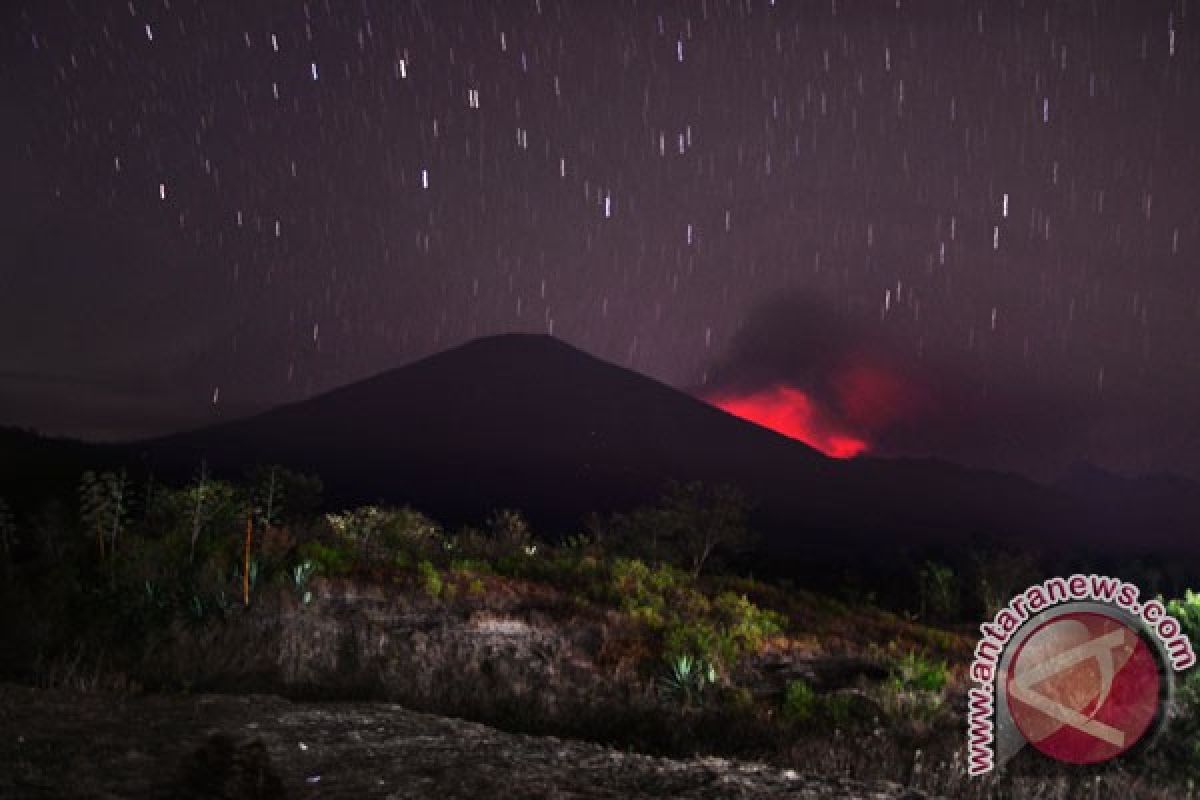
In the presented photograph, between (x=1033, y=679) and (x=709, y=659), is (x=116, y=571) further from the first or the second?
(x=1033, y=679)

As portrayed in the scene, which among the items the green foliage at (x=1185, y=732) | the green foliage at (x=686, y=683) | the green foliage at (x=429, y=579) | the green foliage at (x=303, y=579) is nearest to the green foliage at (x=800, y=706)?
the green foliage at (x=686, y=683)

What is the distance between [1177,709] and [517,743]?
23.0ft

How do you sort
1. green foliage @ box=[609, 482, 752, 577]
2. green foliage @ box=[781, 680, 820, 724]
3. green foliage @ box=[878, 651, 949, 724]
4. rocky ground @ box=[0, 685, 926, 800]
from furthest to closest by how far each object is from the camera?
green foliage @ box=[609, 482, 752, 577] → green foliage @ box=[878, 651, 949, 724] → green foliage @ box=[781, 680, 820, 724] → rocky ground @ box=[0, 685, 926, 800]

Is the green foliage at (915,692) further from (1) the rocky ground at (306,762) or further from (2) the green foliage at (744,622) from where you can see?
(1) the rocky ground at (306,762)

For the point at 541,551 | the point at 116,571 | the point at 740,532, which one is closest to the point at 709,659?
the point at 116,571

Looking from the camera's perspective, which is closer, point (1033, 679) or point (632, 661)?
point (1033, 679)

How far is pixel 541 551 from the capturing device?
26844 millimetres

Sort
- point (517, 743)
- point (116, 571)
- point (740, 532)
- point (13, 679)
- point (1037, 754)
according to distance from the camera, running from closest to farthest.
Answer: point (517, 743)
point (13, 679)
point (1037, 754)
point (116, 571)
point (740, 532)
